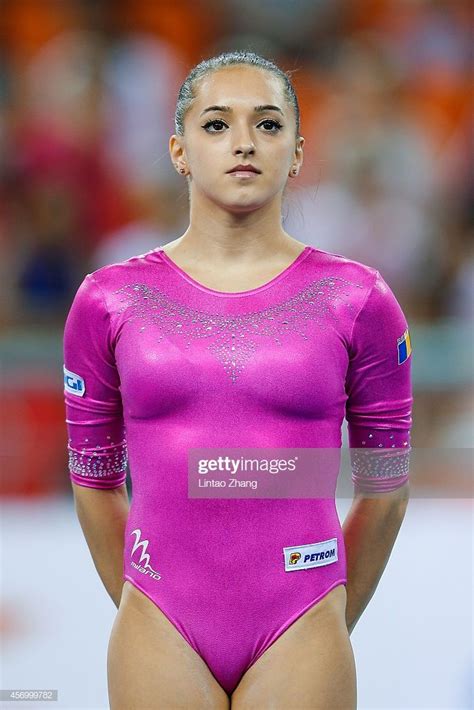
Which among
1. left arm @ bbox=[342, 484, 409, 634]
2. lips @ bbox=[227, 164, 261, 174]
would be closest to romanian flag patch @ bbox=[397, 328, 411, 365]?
left arm @ bbox=[342, 484, 409, 634]

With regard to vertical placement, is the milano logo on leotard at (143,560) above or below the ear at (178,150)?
below

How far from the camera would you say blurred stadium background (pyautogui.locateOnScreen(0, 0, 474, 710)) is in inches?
106

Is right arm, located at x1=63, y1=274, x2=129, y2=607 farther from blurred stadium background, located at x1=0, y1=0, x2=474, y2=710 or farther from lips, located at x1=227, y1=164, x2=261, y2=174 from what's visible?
blurred stadium background, located at x1=0, y1=0, x2=474, y2=710

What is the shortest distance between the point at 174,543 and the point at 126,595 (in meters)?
0.13

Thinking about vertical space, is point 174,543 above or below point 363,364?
below

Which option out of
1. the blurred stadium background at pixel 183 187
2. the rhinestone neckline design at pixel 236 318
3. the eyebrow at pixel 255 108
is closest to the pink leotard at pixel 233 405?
the rhinestone neckline design at pixel 236 318

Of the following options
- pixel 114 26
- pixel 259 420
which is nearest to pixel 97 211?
pixel 114 26

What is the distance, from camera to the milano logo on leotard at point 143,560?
1.54 m

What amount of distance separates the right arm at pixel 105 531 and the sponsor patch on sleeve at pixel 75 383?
0.56ft

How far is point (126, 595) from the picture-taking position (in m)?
1.57

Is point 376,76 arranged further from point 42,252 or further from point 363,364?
point 363,364

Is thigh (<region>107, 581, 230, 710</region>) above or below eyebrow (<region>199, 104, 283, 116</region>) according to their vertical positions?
below

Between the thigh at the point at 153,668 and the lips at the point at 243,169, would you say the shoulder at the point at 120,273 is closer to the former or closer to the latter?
the lips at the point at 243,169

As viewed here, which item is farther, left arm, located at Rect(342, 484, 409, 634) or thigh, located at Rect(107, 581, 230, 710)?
left arm, located at Rect(342, 484, 409, 634)
